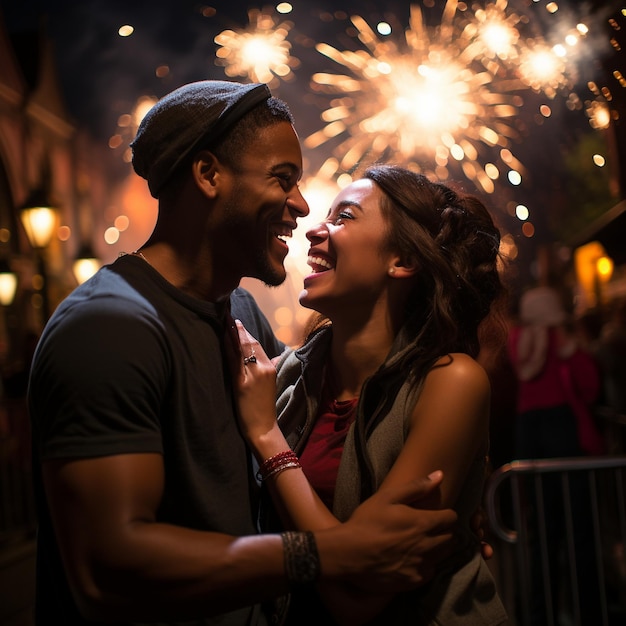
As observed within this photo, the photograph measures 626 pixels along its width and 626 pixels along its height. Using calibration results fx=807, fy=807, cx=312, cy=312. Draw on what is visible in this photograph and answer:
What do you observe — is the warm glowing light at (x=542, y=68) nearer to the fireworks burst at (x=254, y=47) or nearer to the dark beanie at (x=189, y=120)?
the fireworks burst at (x=254, y=47)

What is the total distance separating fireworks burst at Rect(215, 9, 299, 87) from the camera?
721 centimetres

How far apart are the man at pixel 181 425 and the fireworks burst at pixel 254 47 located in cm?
545

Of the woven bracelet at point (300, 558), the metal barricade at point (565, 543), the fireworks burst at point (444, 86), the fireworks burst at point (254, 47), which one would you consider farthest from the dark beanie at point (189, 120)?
the fireworks burst at point (444, 86)

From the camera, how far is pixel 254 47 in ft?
24.1

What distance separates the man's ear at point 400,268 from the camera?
2.49 m

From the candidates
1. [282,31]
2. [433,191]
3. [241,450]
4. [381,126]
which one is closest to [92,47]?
[282,31]

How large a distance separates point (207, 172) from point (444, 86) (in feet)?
20.5

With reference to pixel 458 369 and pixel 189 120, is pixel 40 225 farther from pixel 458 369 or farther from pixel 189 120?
pixel 458 369

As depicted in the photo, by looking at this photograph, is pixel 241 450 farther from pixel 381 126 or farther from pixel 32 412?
pixel 381 126

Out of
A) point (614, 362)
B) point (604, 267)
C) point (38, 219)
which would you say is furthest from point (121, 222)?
point (614, 362)

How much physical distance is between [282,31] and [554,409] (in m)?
4.27

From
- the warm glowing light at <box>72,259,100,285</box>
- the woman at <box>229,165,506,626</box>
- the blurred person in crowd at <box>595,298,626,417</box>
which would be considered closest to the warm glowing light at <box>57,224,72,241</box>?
the warm glowing light at <box>72,259,100,285</box>

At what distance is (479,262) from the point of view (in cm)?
250

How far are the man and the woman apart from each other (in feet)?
0.43
